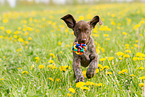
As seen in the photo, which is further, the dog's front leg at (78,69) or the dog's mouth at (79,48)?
the dog's front leg at (78,69)

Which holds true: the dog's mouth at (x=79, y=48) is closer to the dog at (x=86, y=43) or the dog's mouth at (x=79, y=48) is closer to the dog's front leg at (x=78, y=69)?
the dog at (x=86, y=43)

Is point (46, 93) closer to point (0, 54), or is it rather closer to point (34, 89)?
point (34, 89)

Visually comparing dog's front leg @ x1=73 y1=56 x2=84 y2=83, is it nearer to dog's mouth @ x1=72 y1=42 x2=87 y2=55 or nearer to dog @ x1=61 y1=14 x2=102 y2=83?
dog @ x1=61 y1=14 x2=102 y2=83

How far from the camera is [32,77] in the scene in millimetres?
3080

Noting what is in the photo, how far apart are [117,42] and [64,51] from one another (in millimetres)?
1528

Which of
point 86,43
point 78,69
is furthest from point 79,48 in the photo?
point 78,69

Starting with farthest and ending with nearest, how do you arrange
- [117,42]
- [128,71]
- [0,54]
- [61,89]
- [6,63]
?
1. [117,42]
2. [0,54]
3. [6,63]
4. [128,71]
5. [61,89]

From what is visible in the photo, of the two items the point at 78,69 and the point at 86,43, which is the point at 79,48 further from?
the point at 78,69

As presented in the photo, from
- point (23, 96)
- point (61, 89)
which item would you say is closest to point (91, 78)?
point (61, 89)

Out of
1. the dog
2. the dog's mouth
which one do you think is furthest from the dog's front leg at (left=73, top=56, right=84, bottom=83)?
the dog's mouth

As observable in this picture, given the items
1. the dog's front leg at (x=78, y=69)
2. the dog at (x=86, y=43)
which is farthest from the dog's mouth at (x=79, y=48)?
the dog's front leg at (x=78, y=69)

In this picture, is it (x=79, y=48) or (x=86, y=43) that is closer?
(x=79, y=48)

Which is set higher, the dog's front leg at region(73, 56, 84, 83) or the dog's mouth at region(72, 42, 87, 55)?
the dog's mouth at region(72, 42, 87, 55)

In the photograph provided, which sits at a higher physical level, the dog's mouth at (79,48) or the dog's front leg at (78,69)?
the dog's mouth at (79,48)
